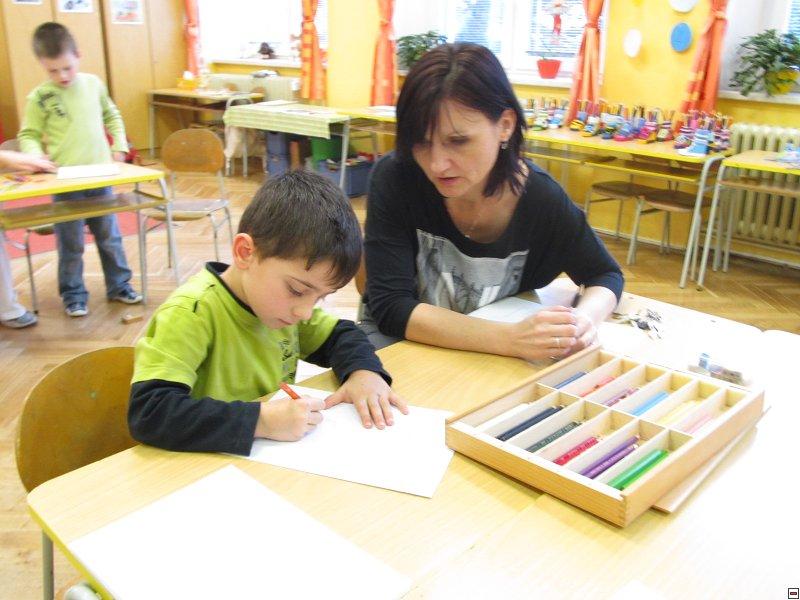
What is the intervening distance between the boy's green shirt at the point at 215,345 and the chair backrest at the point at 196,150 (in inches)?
121

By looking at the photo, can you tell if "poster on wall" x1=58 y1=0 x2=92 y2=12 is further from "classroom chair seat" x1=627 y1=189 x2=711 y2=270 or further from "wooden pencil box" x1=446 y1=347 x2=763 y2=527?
"wooden pencil box" x1=446 y1=347 x2=763 y2=527

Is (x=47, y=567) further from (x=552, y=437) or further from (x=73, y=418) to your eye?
(x=552, y=437)

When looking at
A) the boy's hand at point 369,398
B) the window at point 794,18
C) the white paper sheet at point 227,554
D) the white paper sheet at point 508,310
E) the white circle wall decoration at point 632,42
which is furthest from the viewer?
the white circle wall decoration at point 632,42

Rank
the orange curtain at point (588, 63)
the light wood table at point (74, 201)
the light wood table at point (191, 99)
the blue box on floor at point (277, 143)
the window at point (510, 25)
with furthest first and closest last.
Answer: the light wood table at point (191, 99), the blue box on floor at point (277, 143), the window at point (510, 25), the orange curtain at point (588, 63), the light wood table at point (74, 201)

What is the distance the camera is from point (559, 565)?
2.57ft

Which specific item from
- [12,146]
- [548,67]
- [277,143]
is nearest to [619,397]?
[12,146]

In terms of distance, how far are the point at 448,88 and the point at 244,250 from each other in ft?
1.71

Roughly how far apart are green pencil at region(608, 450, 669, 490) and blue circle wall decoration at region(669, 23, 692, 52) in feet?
14.2

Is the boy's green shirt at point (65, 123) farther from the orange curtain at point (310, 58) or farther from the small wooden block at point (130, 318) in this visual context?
the orange curtain at point (310, 58)

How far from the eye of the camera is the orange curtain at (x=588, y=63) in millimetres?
4918

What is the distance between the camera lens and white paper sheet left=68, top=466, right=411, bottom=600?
Answer: 2.43 feet

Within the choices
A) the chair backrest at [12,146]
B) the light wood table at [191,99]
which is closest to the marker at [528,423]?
the chair backrest at [12,146]

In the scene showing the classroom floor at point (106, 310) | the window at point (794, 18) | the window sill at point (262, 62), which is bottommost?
the classroom floor at point (106, 310)

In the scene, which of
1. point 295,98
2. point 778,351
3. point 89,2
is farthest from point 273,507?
point 89,2
